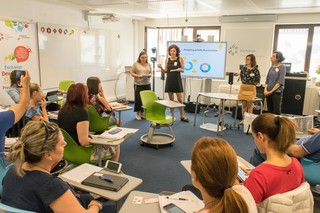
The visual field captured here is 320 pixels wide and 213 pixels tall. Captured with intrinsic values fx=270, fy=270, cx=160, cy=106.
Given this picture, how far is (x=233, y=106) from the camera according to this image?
7.00 metres

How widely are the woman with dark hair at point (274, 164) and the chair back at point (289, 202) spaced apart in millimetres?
74

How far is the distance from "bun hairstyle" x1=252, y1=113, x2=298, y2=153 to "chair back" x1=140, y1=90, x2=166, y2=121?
3.01 metres

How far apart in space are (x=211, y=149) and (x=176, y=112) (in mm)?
5757

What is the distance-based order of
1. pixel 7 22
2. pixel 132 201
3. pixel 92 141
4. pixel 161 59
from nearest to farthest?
pixel 132 201, pixel 92 141, pixel 7 22, pixel 161 59

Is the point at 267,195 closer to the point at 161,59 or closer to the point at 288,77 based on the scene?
the point at 288,77

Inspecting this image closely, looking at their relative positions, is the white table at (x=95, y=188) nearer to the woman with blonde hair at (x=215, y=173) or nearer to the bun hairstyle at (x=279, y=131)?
the woman with blonde hair at (x=215, y=173)

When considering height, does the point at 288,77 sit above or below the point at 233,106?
above

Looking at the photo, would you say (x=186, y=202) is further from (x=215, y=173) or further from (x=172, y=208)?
(x=215, y=173)

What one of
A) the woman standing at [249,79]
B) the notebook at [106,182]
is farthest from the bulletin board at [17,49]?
the woman standing at [249,79]

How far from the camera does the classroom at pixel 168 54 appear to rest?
15.3 ft

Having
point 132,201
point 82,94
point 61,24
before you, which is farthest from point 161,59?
point 132,201

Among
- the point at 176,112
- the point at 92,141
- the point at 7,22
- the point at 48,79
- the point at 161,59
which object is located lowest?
the point at 176,112

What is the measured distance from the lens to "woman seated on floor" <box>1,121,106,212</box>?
1.35 metres

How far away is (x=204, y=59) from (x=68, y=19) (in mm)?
3290
